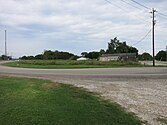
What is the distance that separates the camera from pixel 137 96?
47.8ft

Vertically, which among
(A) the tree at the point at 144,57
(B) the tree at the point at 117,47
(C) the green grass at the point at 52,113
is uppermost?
(B) the tree at the point at 117,47

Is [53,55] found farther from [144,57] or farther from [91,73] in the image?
[91,73]

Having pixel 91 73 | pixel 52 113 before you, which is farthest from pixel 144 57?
pixel 52 113

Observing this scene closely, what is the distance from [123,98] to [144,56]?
14111 centimetres

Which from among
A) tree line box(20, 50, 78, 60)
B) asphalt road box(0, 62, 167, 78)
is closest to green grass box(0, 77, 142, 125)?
asphalt road box(0, 62, 167, 78)

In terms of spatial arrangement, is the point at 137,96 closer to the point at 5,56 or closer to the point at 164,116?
the point at 164,116

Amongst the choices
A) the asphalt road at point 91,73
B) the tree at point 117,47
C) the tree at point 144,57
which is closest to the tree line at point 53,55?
the tree at point 117,47

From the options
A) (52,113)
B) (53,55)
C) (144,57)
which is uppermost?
(53,55)

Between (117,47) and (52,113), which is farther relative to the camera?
(117,47)

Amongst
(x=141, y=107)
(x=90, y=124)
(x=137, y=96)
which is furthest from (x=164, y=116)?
(x=137, y=96)

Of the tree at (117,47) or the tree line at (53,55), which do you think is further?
the tree at (117,47)

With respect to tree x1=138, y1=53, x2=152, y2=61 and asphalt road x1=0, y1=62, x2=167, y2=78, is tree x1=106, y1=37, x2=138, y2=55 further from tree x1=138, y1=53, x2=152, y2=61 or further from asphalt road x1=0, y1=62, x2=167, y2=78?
asphalt road x1=0, y1=62, x2=167, y2=78

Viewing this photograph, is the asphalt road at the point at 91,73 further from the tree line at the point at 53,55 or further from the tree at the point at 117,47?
the tree at the point at 117,47

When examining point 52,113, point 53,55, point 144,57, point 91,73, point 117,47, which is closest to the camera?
point 52,113
